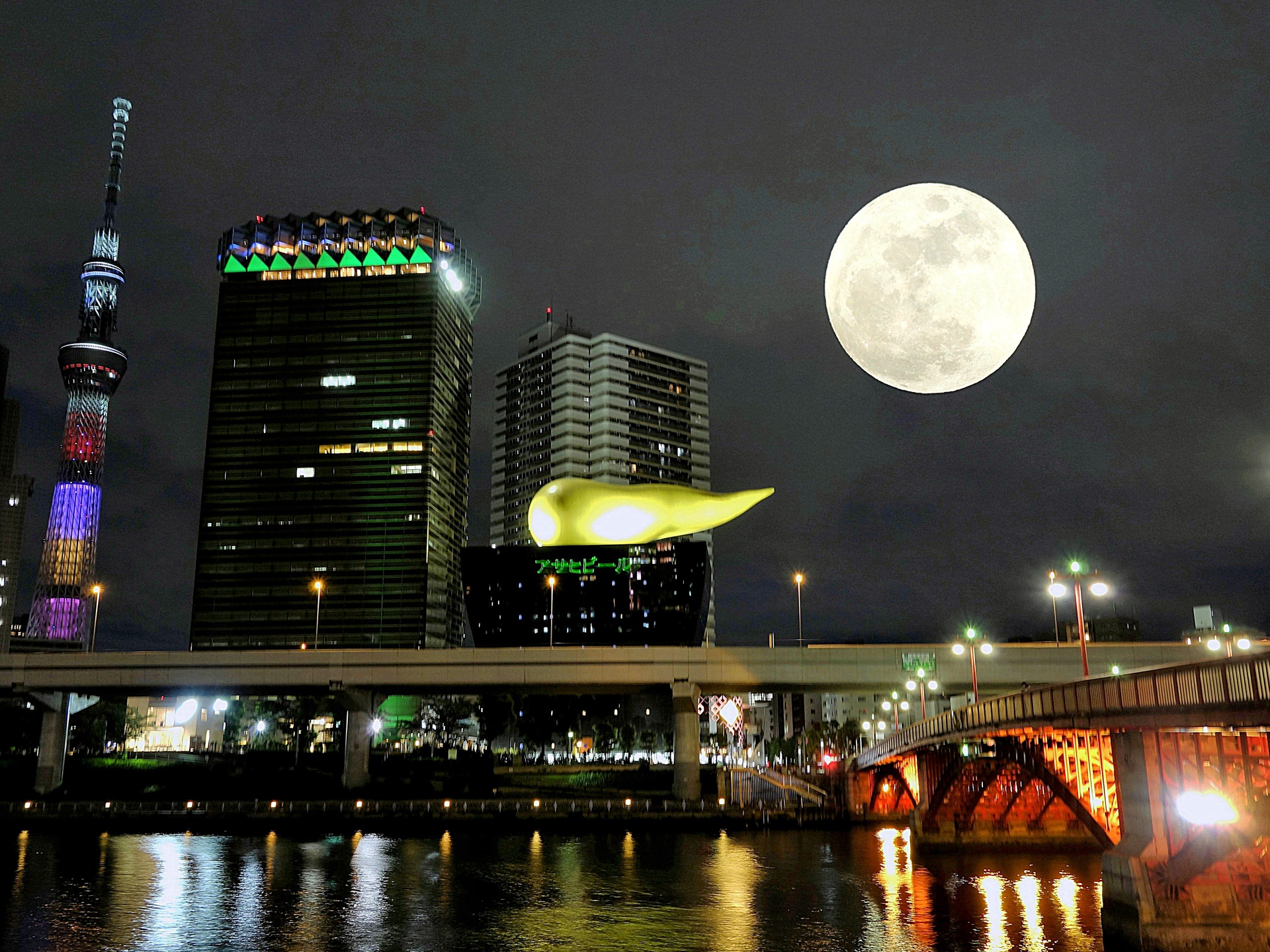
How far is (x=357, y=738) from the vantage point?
8038cm

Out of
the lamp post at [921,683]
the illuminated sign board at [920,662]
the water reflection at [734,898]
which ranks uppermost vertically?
the illuminated sign board at [920,662]

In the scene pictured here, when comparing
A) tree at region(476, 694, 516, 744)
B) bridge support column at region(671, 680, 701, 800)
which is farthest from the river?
tree at region(476, 694, 516, 744)

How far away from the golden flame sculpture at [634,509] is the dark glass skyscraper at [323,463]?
91.4 metres

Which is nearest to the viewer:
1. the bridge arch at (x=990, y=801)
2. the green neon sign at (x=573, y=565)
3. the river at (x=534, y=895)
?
the river at (x=534, y=895)

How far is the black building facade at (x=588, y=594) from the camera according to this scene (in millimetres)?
119125

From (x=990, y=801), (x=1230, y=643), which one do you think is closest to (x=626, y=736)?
(x=990, y=801)

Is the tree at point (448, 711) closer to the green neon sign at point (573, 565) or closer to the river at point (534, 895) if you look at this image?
the green neon sign at point (573, 565)

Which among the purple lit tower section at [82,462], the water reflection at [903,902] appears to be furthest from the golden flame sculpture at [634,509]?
the purple lit tower section at [82,462]

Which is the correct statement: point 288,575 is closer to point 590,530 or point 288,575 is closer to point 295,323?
point 295,323

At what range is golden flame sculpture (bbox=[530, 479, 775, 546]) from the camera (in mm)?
86188

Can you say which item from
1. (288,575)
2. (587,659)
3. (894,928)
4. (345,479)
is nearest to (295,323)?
(345,479)

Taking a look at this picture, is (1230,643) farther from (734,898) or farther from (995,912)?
(734,898)

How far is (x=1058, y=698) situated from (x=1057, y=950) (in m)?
7.44

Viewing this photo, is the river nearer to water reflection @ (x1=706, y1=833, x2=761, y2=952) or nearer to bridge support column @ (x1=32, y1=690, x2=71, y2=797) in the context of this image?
water reflection @ (x1=706, y1=833, x2=761, y2=952)
